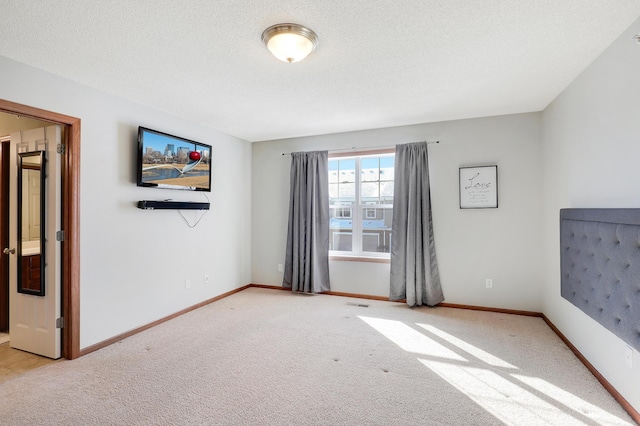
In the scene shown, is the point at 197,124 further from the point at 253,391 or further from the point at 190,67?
the point at 253,391

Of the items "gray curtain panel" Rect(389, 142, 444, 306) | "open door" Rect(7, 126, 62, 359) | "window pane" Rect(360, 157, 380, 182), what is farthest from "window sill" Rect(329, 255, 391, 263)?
"open door" Rect(7, 126, 62, 359)

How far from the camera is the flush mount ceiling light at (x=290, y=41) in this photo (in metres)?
1.99

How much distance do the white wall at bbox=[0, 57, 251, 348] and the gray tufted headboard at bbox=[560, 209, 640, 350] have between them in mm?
4064

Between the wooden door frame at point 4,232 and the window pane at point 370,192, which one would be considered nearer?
the wooden door frame at point 4,232

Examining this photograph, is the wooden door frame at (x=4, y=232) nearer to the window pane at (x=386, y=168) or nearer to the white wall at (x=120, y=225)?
the white wall at (x=120, y=225)

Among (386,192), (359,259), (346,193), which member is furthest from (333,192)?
(359,259)

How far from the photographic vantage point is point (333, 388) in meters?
2.31

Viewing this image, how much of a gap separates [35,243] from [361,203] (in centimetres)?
378

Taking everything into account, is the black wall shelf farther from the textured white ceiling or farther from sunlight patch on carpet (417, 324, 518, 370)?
sunlight patch on carpet (417, 324, 518, 370)

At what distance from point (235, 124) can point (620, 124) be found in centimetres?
385

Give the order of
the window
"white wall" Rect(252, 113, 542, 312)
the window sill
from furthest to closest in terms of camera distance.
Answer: the window < the window sill < "white wall" Rect(252, 113, 542, 312)

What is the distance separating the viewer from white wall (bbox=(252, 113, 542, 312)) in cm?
382

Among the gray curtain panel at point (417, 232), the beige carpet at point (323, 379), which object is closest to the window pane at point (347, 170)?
the gray curtain panel at point (417, 232)

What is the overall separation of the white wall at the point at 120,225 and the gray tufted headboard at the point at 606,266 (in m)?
4.06
